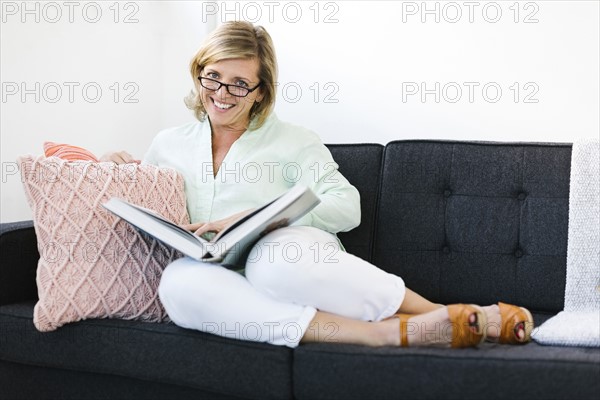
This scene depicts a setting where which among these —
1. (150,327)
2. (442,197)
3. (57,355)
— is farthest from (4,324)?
(442,197)

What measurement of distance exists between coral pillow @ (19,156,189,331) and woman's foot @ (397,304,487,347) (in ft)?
2.09

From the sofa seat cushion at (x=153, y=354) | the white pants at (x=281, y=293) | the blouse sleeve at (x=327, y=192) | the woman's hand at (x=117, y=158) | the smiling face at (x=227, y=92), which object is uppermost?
the smiling face at (x=227, y=92)

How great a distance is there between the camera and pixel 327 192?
6.66 ft

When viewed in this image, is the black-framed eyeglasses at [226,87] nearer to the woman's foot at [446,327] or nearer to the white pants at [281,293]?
the white pants at [281,293]

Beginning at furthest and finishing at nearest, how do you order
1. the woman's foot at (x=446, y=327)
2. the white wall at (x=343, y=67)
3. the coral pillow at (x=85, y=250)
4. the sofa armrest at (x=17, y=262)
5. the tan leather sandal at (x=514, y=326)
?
1. the white wall at (x=343, y=67)
2. the sofa armrest at (x=17, y=262)
3. the coral pillow at (x=85, y=250)
4. the tan leather sandal at (x=514, y=326)
5. the woman's foot at (x=446, y=327)

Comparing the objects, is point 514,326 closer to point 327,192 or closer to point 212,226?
point 327,192

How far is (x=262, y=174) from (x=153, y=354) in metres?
0.57

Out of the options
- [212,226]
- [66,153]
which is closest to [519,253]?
[212,226]

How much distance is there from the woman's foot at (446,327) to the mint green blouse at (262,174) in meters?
0.44

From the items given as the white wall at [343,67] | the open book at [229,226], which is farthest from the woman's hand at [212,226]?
the white wall at [343,67]

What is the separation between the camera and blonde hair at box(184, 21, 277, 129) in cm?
208

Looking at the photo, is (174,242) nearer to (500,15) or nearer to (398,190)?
(398,190)

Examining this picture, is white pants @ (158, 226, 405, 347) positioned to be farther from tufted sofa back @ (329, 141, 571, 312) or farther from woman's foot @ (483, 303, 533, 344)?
tufted sofa back @ (329, 141, 571, 312)

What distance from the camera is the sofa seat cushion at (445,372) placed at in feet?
4.80
